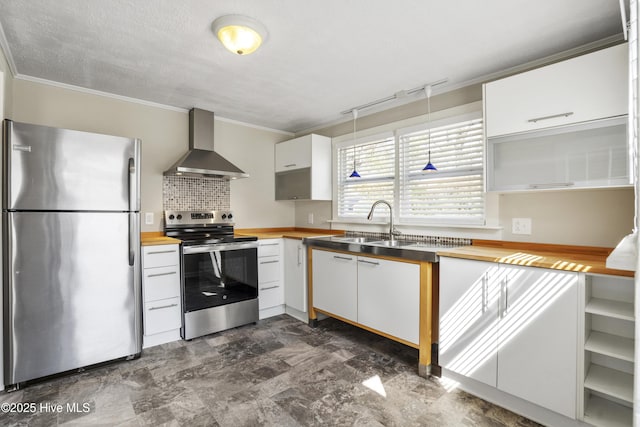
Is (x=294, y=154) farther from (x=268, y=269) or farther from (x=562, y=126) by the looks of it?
(x=562, y=126)

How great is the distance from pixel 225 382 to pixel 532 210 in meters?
2.53

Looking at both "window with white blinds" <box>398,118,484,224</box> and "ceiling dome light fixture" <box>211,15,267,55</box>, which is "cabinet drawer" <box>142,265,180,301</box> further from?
"window with white blinds" <box>398,118,484,224</box>

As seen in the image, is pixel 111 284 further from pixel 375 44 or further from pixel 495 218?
pixel 495 218

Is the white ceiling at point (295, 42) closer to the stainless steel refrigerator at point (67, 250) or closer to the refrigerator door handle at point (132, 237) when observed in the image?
the stainless steel refrigerator at point (67, 250)

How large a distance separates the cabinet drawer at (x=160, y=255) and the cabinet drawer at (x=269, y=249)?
84 cm

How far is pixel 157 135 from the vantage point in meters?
3.25

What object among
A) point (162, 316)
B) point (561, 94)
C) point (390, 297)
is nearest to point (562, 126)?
point (561, 94)

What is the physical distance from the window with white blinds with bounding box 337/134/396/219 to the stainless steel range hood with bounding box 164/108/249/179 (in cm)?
116

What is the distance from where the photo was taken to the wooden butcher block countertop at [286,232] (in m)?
3.47

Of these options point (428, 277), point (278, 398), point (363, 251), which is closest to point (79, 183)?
point (278, 398)

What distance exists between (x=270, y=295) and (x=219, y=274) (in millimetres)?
652

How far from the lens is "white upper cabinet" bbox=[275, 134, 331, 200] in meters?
3.71

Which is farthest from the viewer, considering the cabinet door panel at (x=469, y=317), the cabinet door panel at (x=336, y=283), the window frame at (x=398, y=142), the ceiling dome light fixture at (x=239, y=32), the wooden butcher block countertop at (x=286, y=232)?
the wooden butcher block countertop at (x=286, y=232)

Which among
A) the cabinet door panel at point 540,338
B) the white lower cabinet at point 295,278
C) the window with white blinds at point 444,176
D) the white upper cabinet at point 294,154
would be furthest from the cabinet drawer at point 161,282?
the cabinet door panel at point 540,338
